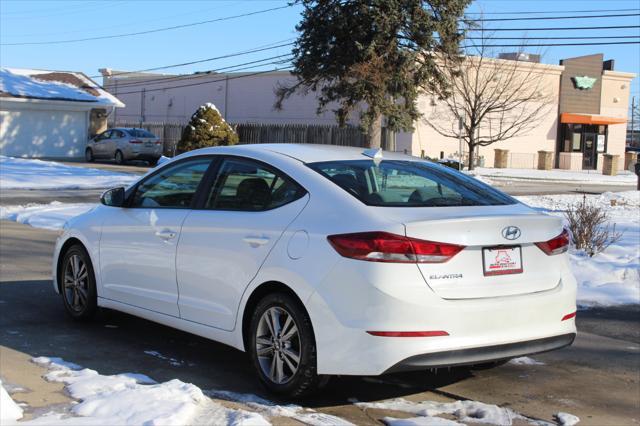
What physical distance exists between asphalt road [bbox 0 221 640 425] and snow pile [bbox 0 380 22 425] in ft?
3.80

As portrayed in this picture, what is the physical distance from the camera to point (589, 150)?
52.0 meters

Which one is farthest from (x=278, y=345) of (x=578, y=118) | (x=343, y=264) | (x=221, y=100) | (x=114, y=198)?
(x=221, y=100)

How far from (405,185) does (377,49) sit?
83.5 feet

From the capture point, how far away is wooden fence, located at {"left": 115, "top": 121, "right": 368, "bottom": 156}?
1561 inches

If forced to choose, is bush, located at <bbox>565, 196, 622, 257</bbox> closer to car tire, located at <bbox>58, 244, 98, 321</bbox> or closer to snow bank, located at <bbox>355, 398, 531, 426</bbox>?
snow bank, located at <bbox>355, 398, 531, 426</bbox>

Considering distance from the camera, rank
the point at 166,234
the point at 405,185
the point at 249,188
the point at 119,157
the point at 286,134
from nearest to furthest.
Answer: the point at 405,185, the point at 249,188, the point at 166,234, the point at 119,157, the point at 286,134

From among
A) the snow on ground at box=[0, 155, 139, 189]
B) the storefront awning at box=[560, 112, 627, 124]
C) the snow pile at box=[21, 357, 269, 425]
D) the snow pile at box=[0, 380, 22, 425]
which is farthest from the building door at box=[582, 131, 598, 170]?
the snow pile at box=[0, 380, 22, 425]

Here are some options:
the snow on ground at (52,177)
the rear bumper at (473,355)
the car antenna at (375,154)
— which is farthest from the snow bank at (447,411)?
the snow on ground at (52,177)

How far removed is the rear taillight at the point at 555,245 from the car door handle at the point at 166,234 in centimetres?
260

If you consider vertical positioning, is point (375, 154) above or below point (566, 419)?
above

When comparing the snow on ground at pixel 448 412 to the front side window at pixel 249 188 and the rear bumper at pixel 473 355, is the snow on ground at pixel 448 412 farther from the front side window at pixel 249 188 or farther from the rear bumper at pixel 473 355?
the front side window at pixel 249 188

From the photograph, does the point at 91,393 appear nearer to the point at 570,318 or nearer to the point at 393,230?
the point at 393,230

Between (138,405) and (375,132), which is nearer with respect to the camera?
(138,405)

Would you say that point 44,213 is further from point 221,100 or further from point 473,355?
point 221,100
